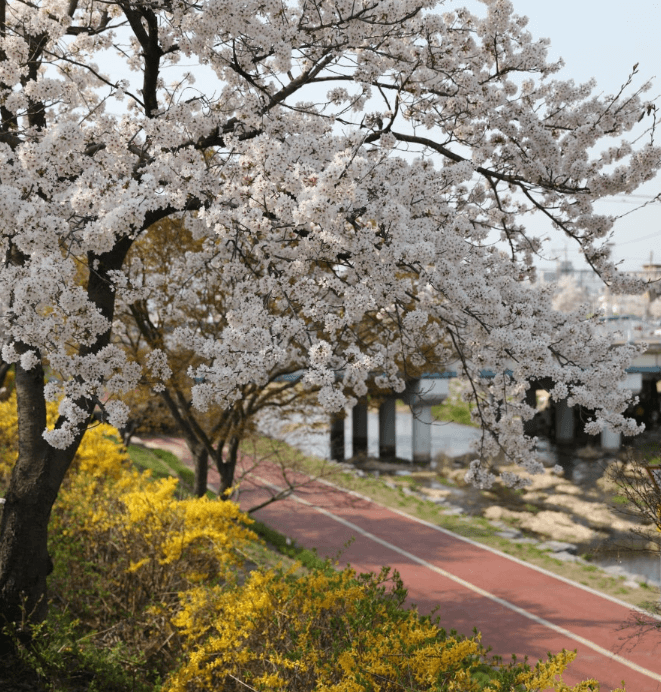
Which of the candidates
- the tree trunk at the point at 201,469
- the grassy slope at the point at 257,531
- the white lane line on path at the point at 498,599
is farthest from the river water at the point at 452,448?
the grassy slope at the point at 257,531

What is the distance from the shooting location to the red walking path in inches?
401

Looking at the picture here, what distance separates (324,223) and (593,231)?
12.6 feet

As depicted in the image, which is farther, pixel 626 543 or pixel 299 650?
pixel 626 543

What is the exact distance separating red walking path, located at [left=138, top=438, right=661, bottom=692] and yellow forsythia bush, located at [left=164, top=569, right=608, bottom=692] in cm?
277

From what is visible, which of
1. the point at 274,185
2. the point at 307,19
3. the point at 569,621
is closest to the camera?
the point at 274,185

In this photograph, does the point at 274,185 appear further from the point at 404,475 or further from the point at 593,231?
the point at 404,475

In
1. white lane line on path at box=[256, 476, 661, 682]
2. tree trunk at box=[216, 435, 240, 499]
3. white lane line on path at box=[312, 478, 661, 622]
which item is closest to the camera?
white lane line on path at box=[256, 476, 661, 682]

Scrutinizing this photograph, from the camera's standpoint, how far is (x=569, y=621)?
11.6 meters

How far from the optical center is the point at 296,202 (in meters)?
5.34

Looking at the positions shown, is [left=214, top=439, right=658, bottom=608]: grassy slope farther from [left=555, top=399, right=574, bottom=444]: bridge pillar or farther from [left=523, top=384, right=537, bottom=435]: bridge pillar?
[left=555, top=399, right=574, bottom=444]: bridge pillar

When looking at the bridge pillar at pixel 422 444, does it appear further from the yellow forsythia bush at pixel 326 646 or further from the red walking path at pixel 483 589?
the yellow forsythia bush at pixel 326 646

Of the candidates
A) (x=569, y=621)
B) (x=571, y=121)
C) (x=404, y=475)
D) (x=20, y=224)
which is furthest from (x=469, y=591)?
(x=404, y=475)

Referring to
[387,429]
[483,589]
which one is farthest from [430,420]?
[483,589]

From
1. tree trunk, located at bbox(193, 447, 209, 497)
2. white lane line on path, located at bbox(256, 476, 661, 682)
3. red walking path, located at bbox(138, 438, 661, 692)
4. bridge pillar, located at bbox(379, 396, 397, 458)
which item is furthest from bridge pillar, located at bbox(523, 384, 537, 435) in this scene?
tree trunk, located at bbox(193, 447, 209, 497)
